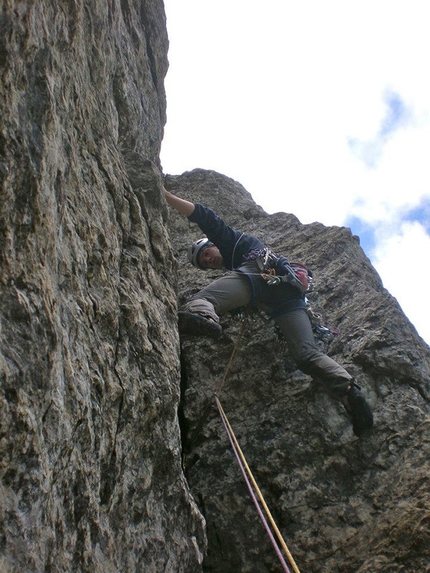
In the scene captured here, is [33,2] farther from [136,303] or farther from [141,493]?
[141,493]

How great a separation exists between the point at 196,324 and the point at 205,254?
1705mm

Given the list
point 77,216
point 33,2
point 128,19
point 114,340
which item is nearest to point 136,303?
point 114,340

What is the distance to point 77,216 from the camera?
4.25 metres

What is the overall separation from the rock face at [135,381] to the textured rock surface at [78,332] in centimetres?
1

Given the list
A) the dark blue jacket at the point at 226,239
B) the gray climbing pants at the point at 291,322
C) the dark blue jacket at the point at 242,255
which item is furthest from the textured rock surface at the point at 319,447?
the dark blue jacket at the point at 226,239

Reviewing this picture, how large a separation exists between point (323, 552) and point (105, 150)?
459 cm

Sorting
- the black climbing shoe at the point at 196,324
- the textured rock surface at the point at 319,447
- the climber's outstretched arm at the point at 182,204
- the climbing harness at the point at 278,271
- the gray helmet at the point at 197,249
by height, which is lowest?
the textured rock surface at the point at 319,447

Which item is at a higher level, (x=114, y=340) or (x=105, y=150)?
(x=105, y=150)

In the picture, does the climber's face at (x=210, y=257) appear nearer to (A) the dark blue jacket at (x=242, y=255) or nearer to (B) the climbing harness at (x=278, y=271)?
(A) the dark blue jacket at (x=242, y=255)

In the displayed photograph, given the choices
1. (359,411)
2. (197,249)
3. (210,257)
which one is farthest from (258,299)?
(359,411)

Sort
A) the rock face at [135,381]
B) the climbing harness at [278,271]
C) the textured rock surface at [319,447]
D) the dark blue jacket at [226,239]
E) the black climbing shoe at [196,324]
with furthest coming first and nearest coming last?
the dark blue jacket at [226,239] < the climbing harness at [278,271] < the black climbing shoe at [196,324] < the textured rock surface at [319,447] < the rock face at [135,381]

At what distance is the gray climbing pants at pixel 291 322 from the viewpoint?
20.6 feet

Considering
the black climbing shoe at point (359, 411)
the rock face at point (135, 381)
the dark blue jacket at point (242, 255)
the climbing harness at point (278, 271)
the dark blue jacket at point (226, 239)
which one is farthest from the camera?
the dark blue jacket at point (226, 239)

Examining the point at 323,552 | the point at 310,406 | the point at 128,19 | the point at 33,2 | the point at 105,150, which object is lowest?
the point at 323,552
